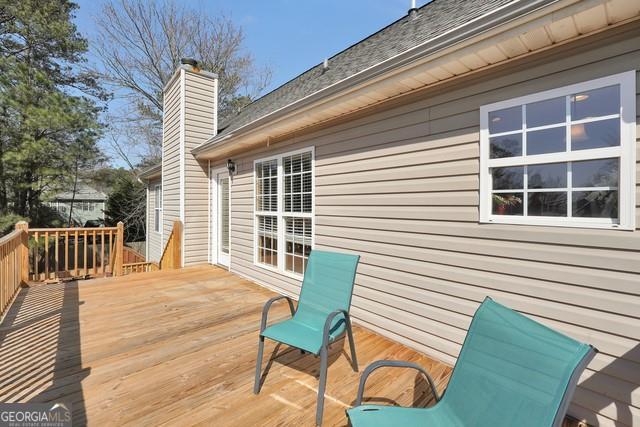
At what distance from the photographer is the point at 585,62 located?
2.03 m

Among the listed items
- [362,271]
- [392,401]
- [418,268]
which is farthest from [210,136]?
[392,401]

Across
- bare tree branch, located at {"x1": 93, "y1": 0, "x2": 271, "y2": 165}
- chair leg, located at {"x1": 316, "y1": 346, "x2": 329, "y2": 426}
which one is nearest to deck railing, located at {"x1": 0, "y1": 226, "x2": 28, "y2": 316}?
chair leg, located at {"x1": 316, "y1": 346, "x2": 329, "y2": 426}

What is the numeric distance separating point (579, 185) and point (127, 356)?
3.99 m

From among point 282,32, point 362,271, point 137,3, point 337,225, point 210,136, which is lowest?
point 362,271

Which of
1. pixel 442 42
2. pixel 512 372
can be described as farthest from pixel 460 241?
pixel 442 42

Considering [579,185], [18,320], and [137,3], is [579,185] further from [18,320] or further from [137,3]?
[137,3]

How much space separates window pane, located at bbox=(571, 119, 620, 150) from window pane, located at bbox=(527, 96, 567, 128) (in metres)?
0.13

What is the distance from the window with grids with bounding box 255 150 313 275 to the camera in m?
4.50

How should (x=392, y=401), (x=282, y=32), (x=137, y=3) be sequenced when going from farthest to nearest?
(x=137, y=3) < (x=282, y=32) < (x=392, y=401)

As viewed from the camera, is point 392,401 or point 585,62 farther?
point 392,401

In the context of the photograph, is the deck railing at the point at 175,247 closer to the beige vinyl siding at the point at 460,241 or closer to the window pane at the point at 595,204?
the beige vinyl siding at the point at 460,241

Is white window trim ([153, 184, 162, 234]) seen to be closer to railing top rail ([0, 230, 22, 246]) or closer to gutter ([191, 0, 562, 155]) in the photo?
railing top rail ([0, 230, 22, 246])

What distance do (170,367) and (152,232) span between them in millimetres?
9711

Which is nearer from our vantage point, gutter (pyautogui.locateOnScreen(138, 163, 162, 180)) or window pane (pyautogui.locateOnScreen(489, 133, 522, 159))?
window pane (pyautogui.locateOnScreen(489, 133, 522, 159))
